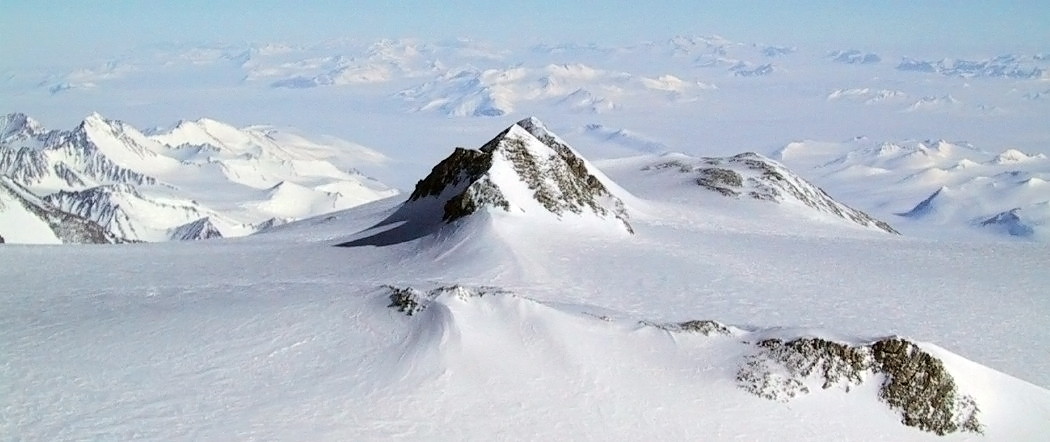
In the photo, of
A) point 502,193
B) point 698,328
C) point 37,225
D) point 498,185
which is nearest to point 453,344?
point 698,328

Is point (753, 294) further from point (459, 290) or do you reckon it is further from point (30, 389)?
point (30, 389)

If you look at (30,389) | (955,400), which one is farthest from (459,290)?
(955,400)

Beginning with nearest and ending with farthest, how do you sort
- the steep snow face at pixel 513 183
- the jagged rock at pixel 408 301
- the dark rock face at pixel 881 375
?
the dark rock face at pixel 881 375, the jagged rock at pixel 408 301, the steep snow face at pixel 513 183

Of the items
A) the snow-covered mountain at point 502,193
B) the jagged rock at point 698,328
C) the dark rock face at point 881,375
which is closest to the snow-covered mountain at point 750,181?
the snow-covered mountain at point 502,193

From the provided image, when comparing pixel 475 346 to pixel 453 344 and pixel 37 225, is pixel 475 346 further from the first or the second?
pixel 37 225

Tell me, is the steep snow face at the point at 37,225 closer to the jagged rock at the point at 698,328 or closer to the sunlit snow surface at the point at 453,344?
the sunlit snow surface at the point at 453,344

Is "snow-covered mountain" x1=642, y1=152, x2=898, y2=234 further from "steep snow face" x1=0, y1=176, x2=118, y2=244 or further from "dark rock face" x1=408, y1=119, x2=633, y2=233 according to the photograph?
"steep snow face" x1=0, y1=176, x2=118, y2=244

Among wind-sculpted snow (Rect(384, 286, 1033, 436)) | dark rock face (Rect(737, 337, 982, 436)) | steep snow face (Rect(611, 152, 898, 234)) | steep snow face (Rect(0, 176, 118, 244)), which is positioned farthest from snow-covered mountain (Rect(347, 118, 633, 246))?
steep snow face (Rect(0, 176, 118, 244))
